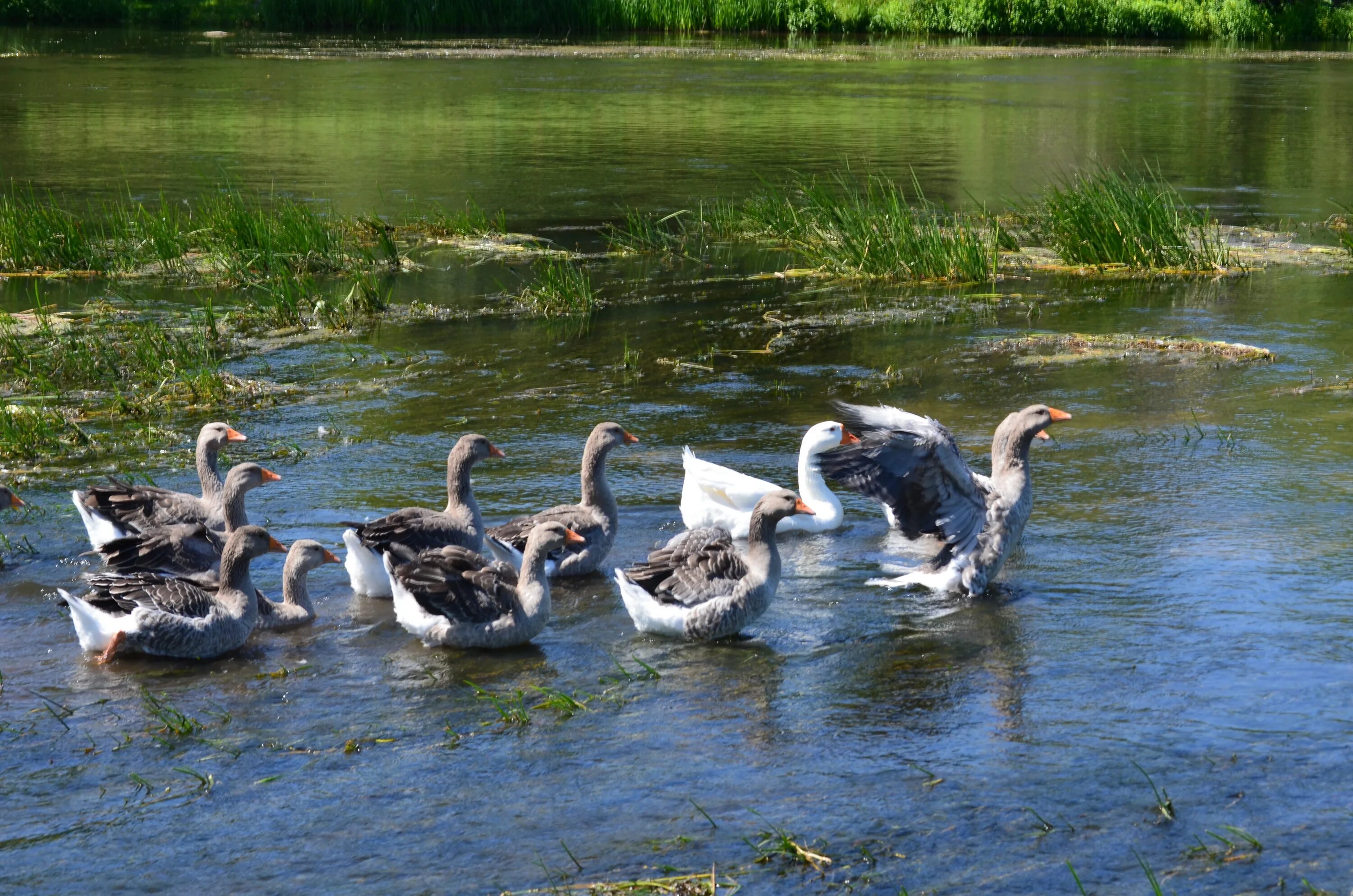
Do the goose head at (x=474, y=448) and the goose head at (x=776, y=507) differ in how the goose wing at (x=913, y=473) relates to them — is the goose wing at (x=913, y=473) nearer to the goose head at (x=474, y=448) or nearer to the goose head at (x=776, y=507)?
the goose head at (x=776, y=507)

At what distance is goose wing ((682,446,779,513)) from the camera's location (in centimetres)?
991

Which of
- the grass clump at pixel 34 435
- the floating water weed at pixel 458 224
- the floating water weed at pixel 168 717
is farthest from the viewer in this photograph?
the floating water weed at pixel 458 224

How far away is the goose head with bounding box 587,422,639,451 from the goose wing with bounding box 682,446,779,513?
0.48 m

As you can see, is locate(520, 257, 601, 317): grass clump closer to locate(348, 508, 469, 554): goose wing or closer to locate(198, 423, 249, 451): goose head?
locate(198, 423, 249, 451): goose head

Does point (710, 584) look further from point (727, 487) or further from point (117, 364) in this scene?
point (117, 364)

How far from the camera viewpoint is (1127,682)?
24.6 feet

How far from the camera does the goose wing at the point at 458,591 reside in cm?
Answer: 816

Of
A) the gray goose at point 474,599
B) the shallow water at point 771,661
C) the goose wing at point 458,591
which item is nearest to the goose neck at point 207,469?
the shallow water at point 771,661

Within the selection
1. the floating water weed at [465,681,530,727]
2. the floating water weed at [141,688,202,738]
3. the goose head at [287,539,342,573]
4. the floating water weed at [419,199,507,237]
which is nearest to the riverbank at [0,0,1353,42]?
the floating water weed at [419,199,507,237]

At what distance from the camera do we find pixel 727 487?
990 centimetres

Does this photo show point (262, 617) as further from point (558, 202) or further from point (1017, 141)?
point (1017, 141)

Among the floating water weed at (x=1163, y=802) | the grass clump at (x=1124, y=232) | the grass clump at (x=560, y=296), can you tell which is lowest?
the floating water weed at (x=1163, y=802)

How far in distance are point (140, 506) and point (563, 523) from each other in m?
2.82

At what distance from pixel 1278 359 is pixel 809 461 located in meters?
6.63
